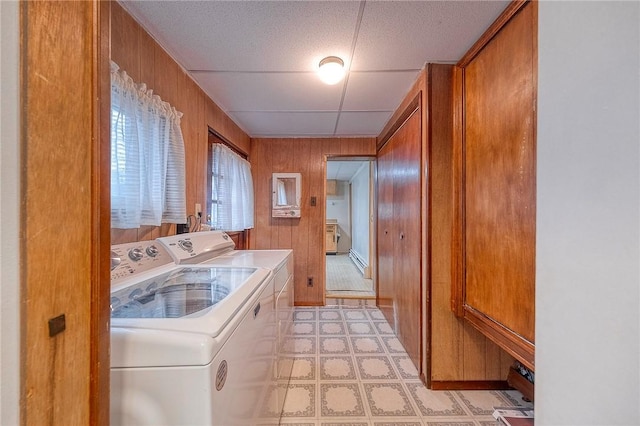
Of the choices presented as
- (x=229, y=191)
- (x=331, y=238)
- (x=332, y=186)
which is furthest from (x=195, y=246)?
(x=332, y=186)

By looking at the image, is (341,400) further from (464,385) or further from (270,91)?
(270,91)

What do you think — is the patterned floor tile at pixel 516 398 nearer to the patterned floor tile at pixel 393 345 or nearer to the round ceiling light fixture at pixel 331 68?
the patterned floor tile at pixel 393 345

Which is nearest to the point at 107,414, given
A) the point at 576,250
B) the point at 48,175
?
the point at 48,175

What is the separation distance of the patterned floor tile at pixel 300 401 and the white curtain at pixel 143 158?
4.34 ft

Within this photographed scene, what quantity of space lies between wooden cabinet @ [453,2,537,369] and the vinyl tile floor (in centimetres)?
59

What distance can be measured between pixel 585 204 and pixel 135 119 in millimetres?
1626

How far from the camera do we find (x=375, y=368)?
6.49 feet

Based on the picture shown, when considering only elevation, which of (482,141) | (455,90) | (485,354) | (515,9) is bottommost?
(485,354)

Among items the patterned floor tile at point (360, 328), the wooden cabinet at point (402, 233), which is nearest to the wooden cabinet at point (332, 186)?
the wooden cabinet at point (402, 233)

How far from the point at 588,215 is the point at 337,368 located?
193 centimetres

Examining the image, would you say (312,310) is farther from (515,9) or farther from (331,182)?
(331,182)

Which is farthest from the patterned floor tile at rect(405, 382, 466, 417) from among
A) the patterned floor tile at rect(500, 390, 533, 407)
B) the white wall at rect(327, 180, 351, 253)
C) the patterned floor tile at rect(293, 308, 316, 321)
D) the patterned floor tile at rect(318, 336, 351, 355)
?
the white wall at rect(327, 180, 351, 253)

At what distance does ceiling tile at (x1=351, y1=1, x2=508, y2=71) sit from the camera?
1.21 meters

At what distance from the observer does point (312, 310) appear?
3139mm
